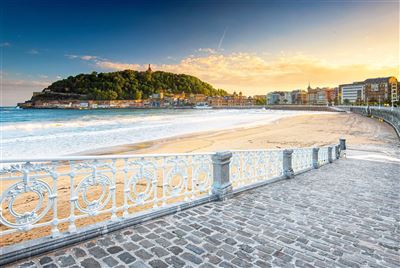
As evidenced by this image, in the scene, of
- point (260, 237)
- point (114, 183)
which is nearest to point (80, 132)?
point (114, 183)

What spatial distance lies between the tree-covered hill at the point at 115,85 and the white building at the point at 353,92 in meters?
123

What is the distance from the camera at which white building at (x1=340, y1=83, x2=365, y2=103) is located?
15850 cm

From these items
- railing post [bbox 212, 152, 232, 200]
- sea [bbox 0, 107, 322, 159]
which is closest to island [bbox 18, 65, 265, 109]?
sea [bbox 0, 107, 322, 159]

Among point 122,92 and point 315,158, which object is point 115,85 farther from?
point 315,158

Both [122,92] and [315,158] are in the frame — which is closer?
[315,158]

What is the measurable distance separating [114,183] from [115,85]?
140911mm

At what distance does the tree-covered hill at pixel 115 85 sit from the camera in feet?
392

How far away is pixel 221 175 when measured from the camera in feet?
18.8

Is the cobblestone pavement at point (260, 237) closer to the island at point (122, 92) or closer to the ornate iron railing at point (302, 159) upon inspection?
the ornate iron railing at point (302, 159)

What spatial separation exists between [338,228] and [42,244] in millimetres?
4959

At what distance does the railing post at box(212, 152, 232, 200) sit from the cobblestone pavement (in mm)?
263

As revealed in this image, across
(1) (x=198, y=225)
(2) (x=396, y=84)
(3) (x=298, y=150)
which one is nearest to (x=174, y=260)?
(1) (x=198, y=225)

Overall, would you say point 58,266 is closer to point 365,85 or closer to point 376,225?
point 376,225

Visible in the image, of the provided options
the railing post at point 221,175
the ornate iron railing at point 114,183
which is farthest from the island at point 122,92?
the railing post at point 221,175
